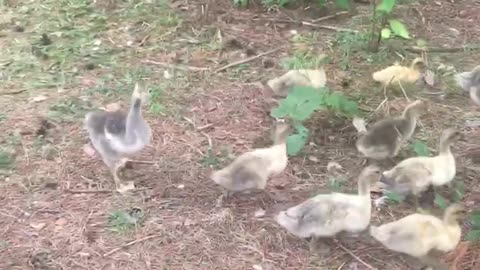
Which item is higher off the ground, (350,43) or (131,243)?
(131,243)

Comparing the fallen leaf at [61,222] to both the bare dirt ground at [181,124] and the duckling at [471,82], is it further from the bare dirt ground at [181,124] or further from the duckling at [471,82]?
the duckling at [471,82]

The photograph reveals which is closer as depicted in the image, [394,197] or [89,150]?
[394,197]

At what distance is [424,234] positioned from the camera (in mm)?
3227

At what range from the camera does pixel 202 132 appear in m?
4.28

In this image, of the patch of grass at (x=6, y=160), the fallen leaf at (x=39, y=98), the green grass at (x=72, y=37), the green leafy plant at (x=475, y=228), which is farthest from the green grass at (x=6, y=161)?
the green leafy plant at (x=475, y=228)

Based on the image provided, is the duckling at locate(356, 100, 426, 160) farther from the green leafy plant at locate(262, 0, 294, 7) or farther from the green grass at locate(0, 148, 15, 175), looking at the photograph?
the green leafy plant at locate(262, 0, 294, 7)

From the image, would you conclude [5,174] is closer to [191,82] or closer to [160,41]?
[191,82]

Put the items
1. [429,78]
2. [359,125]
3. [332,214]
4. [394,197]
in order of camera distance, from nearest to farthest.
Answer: [332,214] < [394,197] < [359,125] < [429,78]

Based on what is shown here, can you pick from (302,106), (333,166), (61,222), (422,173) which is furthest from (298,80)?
(61,222)

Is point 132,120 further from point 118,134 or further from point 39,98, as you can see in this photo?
point 39,98

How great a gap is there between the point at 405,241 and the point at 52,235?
1.46m

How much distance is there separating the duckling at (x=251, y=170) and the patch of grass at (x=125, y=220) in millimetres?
366

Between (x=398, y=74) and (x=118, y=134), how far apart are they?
1.70 metres

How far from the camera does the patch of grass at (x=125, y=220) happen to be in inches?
140
